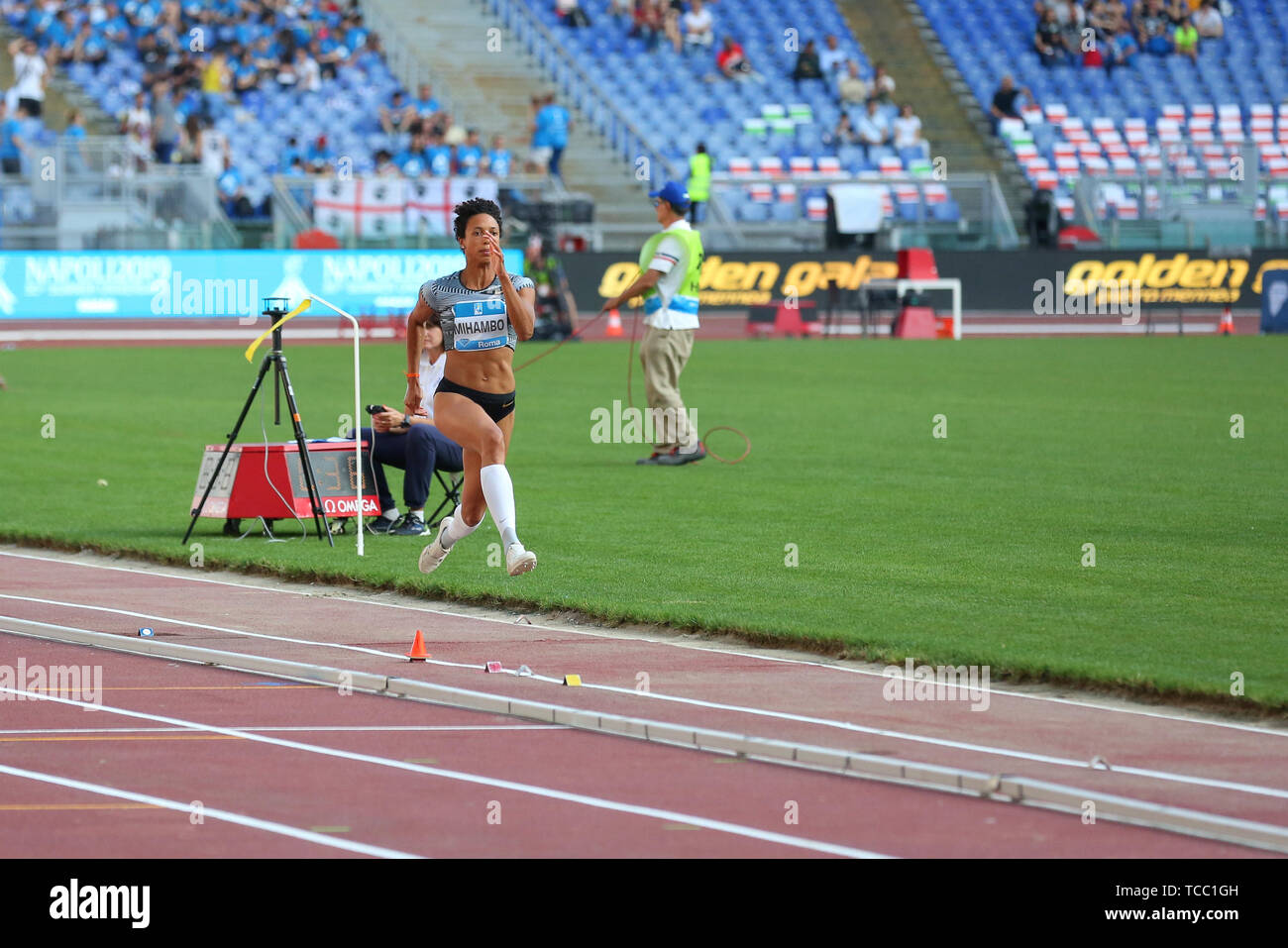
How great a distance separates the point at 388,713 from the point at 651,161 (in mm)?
37458

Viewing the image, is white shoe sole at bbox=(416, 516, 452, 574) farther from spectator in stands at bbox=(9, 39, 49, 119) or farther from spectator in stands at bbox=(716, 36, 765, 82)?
spectator in stands at bbox=(716, 36, 765, 82)

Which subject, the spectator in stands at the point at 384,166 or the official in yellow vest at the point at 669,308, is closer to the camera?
the official in yellow vest at the point at 669,308

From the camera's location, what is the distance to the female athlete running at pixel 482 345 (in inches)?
424

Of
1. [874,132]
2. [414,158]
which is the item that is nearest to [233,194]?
[414,158]

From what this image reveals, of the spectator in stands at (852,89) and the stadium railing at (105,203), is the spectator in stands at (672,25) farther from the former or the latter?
the stadium railing at (105,203)

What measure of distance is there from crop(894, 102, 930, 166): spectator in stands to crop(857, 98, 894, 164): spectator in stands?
1.04 ft

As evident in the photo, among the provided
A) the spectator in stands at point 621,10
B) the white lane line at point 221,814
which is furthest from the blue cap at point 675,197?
the spectator in stands at point 621,10

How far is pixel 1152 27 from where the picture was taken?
51844 millimetres

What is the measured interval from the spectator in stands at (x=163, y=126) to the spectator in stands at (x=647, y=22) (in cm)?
1290

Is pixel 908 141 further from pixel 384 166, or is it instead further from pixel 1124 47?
pixel 384 166

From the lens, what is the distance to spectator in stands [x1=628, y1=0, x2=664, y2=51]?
4828 cm
